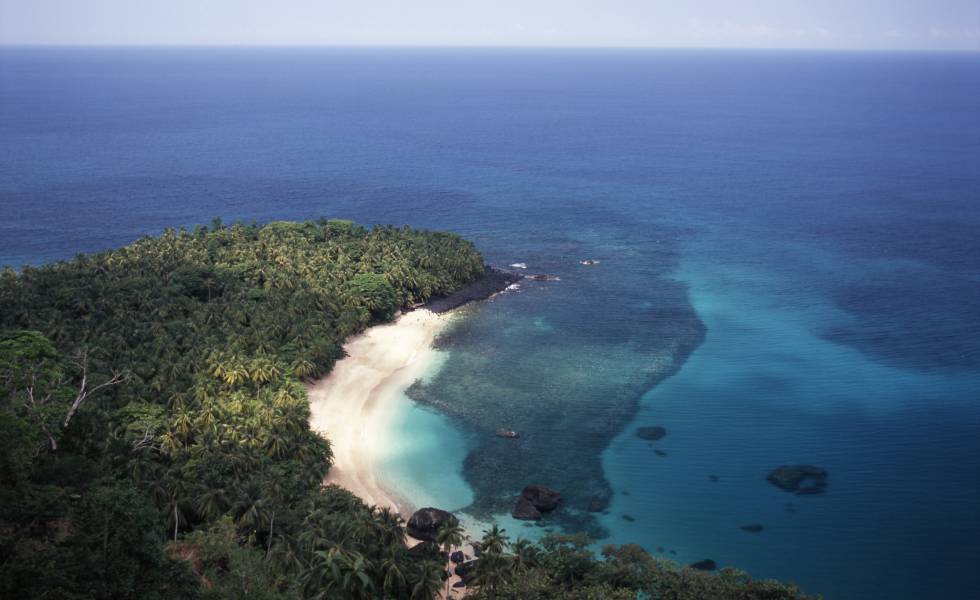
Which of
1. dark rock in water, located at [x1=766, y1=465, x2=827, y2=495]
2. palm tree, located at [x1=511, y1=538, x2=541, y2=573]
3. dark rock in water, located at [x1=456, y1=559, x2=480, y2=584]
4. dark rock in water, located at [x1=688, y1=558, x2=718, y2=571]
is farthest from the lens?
dark rock in water, located at [x1=766, y1=465, x2=827, y2=495]

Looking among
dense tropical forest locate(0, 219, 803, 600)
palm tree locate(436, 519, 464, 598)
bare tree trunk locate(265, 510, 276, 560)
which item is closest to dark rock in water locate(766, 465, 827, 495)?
dense tropical forest locate(0, 219, 803, 600)

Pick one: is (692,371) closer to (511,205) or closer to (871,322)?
(871,322)

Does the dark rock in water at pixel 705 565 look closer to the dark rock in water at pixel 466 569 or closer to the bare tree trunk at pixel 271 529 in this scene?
the dark rock in water at pixel 466 569

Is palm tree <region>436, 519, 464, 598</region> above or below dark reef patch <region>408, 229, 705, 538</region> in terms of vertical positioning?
above

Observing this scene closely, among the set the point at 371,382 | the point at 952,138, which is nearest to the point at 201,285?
the point at 371,382

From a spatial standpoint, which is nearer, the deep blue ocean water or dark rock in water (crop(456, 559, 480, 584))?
dark rock in water (crop(456, 559, 480, 584))

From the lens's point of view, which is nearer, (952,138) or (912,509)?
(912,509)

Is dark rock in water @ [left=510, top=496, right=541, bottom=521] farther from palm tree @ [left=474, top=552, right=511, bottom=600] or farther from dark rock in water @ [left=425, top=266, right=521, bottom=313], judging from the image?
dark rock in water @ [left=425, top=266, right=521, bottom=313]
